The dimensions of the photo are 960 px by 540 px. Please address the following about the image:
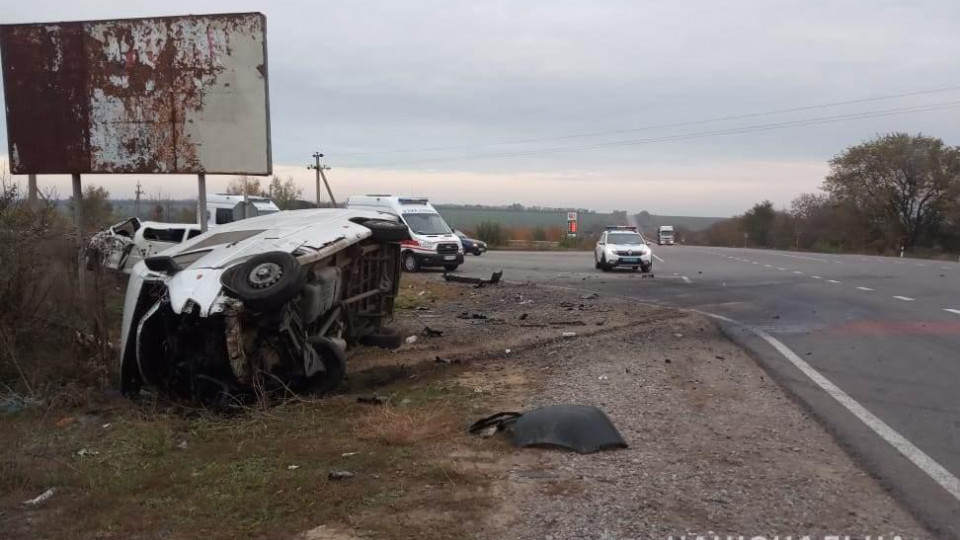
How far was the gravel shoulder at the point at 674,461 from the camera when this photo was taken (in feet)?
13.6

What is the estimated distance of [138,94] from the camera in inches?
404

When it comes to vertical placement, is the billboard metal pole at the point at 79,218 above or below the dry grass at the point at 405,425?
above

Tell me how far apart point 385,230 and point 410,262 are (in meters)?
17.1

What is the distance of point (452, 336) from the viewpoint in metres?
11.0

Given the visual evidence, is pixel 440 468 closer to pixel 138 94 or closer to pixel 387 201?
pixel 138 94

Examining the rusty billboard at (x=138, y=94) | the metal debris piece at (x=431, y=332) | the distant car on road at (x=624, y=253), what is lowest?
the metal debris piece at (x=431, y=332)

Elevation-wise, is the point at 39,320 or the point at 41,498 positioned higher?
the point at 39,320

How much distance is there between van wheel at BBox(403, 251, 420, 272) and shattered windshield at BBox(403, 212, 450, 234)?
34.6 inches

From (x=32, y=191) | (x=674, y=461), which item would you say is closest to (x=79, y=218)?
(x=32, y=191)

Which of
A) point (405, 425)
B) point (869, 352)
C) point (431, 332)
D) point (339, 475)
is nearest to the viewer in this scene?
Answer: point (339, 475)

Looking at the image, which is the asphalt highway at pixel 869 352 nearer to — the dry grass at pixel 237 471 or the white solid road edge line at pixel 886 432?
the white solid road edge line at pixel 886 432

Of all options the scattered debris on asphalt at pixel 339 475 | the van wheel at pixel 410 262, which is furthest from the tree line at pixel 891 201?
the scattered debris on asphalt at pixel 339 475

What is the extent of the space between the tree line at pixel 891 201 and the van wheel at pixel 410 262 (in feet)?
151

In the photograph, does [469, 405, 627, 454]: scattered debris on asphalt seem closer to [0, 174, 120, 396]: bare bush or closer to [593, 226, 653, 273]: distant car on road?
[0, 174, 120, 396]: bare bush
